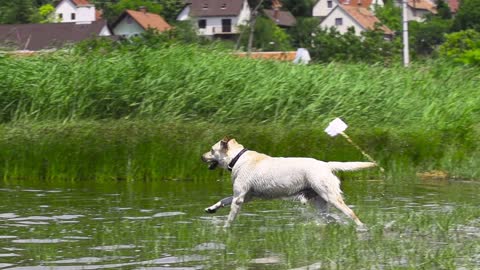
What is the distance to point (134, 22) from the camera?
299 feet

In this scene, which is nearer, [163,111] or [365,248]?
[365,248]

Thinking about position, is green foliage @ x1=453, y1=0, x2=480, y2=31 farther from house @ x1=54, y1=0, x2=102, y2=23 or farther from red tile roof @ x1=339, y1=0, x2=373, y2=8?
red tile roof @ x1=339, y1=0, x2=373, y2=8

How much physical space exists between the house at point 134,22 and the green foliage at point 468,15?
25.5 metres

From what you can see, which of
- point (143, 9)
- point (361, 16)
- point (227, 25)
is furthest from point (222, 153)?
point (361, 16)

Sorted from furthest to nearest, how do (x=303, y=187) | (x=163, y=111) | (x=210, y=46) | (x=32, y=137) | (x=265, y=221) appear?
(x=210, y=46) < (x=163, y=111) < (x=32, y=137) < (x=265, y=221) < (x=303, y=187)

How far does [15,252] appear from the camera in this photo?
10.4 meters

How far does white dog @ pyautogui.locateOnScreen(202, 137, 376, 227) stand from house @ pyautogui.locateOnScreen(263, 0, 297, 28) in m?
89.5

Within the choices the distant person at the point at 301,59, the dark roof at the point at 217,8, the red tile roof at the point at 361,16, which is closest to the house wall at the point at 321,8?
the red tile roof at the point at 361,16

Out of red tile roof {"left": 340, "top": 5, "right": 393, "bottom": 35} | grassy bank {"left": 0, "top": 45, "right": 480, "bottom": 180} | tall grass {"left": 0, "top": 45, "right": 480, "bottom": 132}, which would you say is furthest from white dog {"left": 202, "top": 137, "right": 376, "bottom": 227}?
red tile roof {"left": 340, "top": 5, "right": 393, "bottom": 35}

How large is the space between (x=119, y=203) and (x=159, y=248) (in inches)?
165

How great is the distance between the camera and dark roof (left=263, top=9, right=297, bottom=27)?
102406 millimetres

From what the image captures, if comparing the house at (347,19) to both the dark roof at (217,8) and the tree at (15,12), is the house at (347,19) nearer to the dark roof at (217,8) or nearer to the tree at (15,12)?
the dark roof at (217,8)

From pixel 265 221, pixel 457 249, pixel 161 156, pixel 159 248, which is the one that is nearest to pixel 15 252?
pixel 159 248

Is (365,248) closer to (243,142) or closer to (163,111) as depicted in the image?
(243,142)
